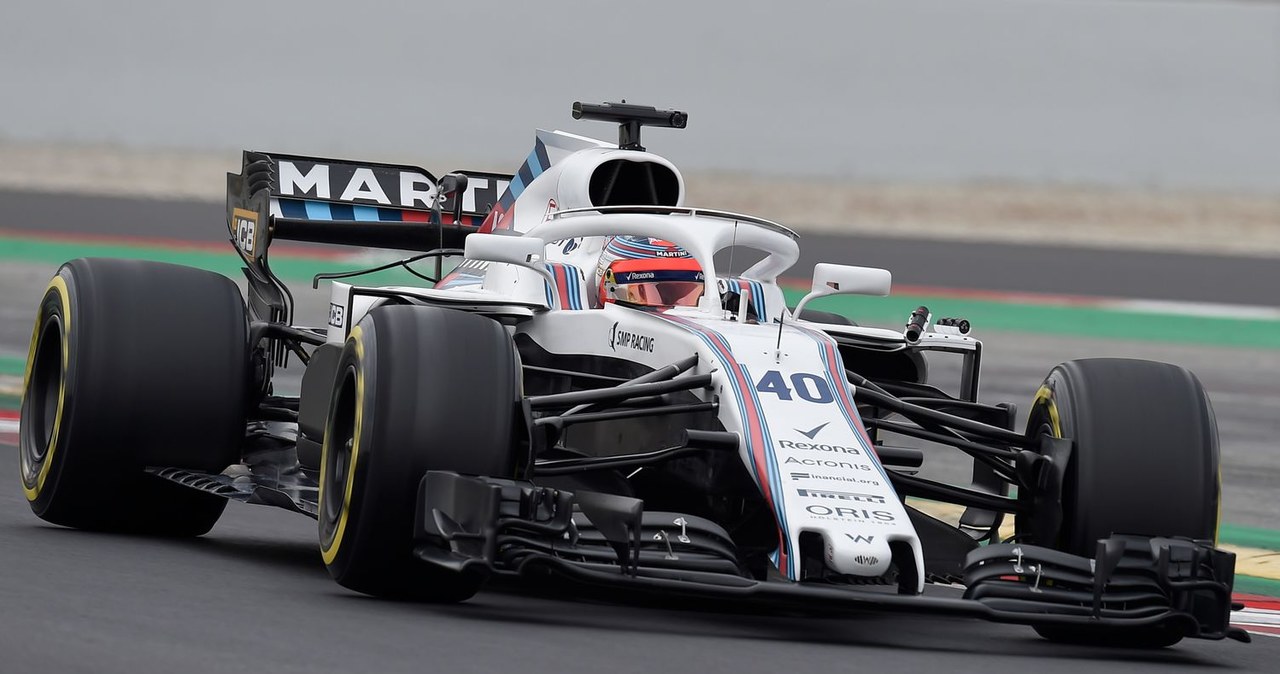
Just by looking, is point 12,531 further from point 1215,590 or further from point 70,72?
point 70,72

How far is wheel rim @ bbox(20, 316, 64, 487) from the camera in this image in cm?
938

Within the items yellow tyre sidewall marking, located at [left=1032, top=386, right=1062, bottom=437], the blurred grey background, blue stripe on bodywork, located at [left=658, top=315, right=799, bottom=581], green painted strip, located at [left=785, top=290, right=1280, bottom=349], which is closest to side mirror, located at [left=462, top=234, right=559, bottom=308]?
blue stripe on bodywork, located at [left=658, top=315, right=799, bottom=581]

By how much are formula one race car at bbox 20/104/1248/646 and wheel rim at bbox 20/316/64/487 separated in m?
0.02

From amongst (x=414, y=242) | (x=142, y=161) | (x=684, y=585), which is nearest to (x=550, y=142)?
(x=414, y=242)

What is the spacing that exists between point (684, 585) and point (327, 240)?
4.90m

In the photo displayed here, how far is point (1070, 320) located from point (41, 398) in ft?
43.7

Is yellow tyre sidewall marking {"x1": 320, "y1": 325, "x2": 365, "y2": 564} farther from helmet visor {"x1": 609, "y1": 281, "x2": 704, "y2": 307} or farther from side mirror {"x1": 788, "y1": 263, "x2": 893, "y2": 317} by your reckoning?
side mirror {"x1": 788, "y1": 263, "x2": 893, "y2": 317}

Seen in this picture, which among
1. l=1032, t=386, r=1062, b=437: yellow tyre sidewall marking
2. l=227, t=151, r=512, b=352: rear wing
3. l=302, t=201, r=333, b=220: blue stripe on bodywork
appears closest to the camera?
l=1032, t=386, r=1062, b=437: yellow tyre sidewall marking

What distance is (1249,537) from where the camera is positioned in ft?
37.3

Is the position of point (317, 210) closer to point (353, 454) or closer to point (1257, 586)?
point (353, 454)

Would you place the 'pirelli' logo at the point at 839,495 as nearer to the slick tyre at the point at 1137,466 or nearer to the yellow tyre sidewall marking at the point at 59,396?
the slick tyre at the point at 1137,466

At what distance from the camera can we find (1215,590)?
7.23 meters

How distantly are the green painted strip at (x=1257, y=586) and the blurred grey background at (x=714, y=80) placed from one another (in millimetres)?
17974

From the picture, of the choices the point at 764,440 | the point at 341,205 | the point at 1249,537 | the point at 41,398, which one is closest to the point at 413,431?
the point at 764,440
